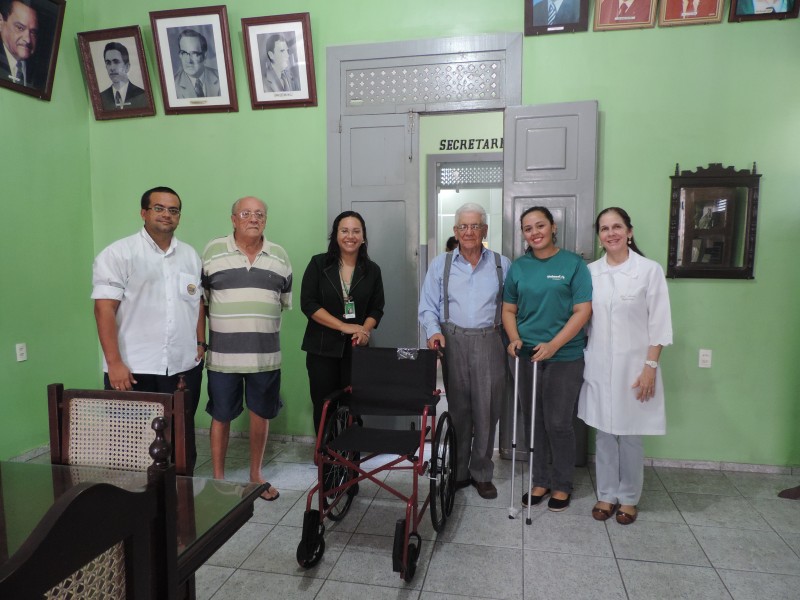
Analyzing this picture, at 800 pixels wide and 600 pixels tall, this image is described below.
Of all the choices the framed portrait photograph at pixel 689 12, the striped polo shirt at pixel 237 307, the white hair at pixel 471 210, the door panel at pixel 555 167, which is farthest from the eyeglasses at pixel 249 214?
the framed portrait photograph at pixel 689 12

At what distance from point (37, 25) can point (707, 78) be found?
4.09 m

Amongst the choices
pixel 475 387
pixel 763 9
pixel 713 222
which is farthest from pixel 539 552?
pixel 763 9

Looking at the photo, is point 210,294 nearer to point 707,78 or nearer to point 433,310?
point 433,310

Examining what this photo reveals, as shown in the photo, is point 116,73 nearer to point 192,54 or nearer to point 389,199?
point 192,54

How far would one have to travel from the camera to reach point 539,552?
2287 mm

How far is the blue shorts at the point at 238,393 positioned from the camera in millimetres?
2697

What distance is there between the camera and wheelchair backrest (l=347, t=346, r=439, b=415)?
2.47 metres

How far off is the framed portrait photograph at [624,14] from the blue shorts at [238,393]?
9.24ft

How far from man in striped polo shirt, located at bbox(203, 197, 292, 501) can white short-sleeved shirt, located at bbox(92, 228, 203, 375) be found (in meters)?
0.16

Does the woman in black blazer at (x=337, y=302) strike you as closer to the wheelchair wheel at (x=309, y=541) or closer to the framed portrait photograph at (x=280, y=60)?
the wheelchair wheel at (x=309, y=541)

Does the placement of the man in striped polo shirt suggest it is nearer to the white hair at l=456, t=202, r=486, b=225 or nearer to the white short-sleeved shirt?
the white short-sleeved shirt

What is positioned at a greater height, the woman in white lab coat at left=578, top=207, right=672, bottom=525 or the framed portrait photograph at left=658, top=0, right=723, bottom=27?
the framed portrait photograph at left=658, top=0, right=723, bottom=27

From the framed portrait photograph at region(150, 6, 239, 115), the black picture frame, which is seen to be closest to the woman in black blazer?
the framed portrait photograph at region(150, 6, 239, 115)

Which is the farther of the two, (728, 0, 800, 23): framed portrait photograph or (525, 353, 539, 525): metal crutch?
(728, 0, 800, 23): framed portrait photograph
